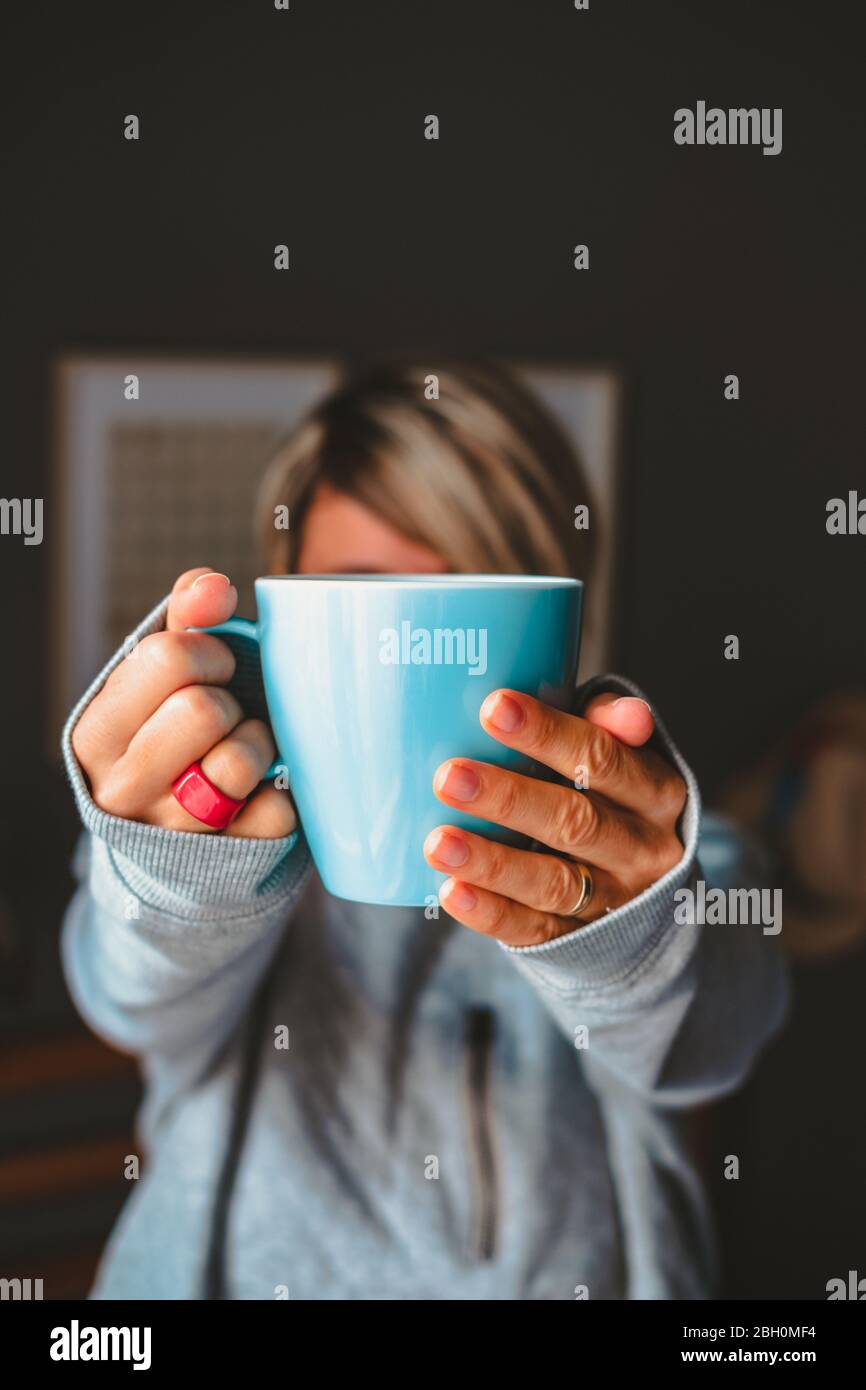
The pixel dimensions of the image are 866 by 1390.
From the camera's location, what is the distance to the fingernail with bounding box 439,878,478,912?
492mm

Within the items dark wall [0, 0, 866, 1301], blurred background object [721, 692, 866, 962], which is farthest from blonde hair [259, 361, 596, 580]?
dark wall [0, 0, 866, 1301]

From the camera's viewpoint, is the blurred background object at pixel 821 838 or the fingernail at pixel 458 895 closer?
the fingernail at pixel 458 895

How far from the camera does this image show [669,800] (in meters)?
0.52

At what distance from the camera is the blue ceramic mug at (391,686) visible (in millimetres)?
456

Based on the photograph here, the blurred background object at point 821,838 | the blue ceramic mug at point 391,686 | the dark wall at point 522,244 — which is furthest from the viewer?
the dark wall at point 522,244

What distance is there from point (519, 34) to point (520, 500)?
1272 mm

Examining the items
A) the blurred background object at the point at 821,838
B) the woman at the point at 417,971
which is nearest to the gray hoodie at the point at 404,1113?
the woman at the point at 417,971

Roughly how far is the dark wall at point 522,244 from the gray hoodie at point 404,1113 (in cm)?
104

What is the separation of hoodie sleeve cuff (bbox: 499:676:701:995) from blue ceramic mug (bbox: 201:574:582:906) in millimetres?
52

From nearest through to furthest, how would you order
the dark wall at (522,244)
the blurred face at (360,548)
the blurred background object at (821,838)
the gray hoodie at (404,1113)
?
the gray hoodie at (404,1113), the blurred face at (360,548), the blurred background object at (821,838), the dark wall at (522,244)

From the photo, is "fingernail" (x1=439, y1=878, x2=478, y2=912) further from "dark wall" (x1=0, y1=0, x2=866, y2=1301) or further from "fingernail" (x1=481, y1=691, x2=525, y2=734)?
"dark wall" (x1=0, y1=0, x2=866, y2=1301)

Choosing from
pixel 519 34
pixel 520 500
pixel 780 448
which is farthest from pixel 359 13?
pixel 520 500

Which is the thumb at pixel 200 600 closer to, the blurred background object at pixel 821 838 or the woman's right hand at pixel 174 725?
the woman's right hand at pixel 174 725
